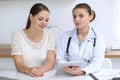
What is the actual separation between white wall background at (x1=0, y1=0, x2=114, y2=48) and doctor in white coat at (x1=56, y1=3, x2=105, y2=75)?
95 cm

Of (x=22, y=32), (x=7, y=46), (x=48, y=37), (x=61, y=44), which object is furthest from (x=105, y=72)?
(x=7, y=46)

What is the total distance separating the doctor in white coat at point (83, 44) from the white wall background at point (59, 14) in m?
0.95

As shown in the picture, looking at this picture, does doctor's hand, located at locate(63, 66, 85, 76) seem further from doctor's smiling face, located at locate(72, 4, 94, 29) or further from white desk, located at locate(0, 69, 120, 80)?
doctor's smiling face, located at locate(72, 4, 94, 29)

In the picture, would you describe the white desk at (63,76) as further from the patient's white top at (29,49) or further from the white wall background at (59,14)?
the white wall background at (59,14)

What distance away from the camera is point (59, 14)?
10.8 feet

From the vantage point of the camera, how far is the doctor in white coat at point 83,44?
2.24 meters

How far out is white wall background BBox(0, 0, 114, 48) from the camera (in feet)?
10.8

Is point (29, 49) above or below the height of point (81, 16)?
below

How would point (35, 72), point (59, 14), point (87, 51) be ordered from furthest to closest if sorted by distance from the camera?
point (59, 14) < point (87, 51) < point (35, 72)

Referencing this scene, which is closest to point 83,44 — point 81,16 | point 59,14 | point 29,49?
point 81,16

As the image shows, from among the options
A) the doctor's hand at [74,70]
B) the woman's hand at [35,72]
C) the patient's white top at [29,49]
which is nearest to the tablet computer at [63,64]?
the doctor's hand at [74,70]

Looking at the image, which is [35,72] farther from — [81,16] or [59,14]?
[59,14]

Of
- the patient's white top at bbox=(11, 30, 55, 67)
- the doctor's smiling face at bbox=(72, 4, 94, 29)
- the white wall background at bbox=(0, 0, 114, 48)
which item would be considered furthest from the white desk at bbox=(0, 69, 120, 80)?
the white wall background at bbox=(0, 0, 114, 48)

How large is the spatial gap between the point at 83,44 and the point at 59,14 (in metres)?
1.11
